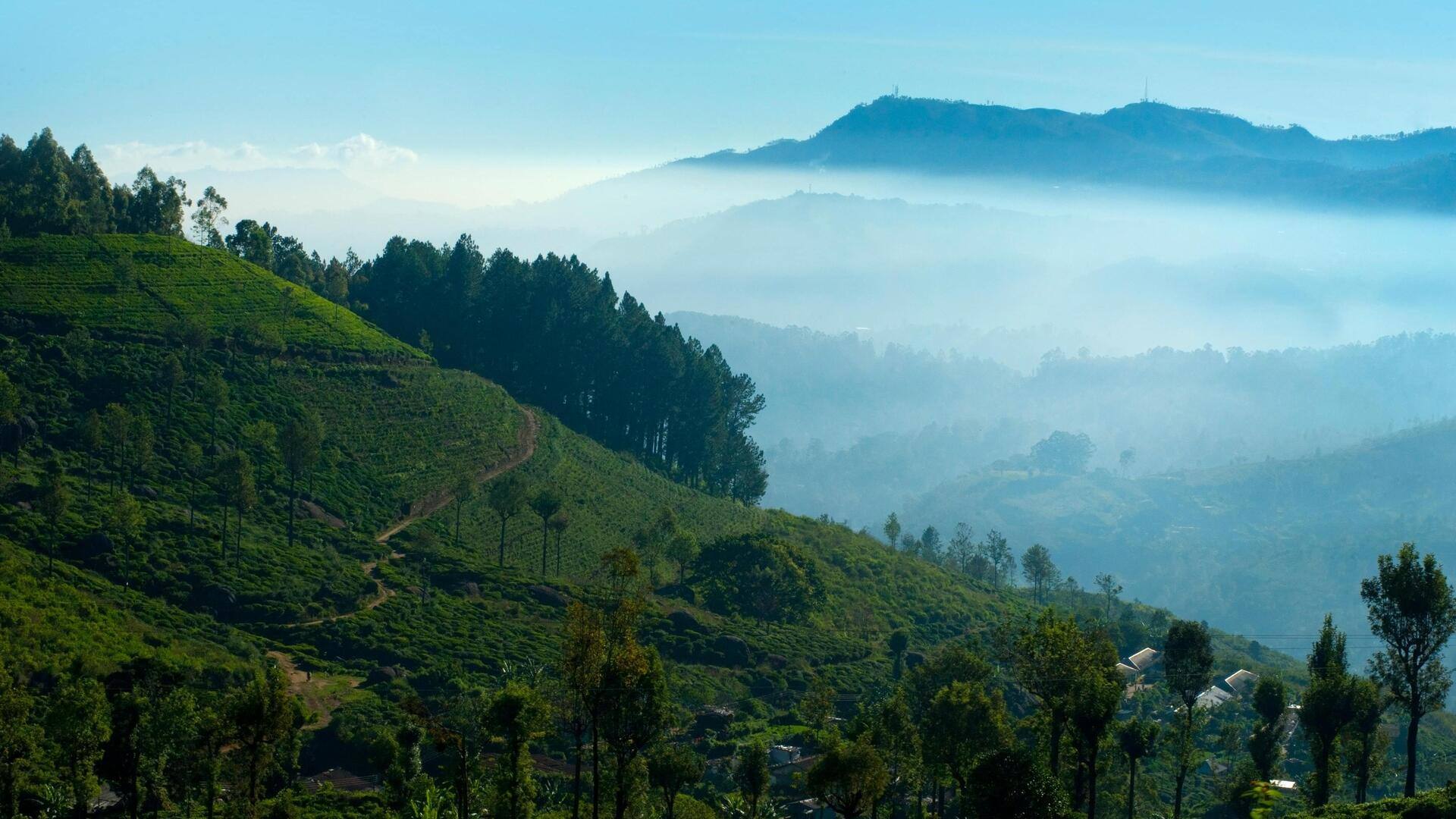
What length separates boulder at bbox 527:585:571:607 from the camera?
59.1m

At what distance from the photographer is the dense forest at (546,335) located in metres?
88.0

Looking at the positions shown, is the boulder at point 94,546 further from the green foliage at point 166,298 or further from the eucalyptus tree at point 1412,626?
the eucalyptus tree at point 1412,626

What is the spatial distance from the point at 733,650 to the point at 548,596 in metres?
9.50

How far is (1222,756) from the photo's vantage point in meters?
60.8

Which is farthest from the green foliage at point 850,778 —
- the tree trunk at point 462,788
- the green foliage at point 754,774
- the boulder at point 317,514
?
the boulder at point 317,514

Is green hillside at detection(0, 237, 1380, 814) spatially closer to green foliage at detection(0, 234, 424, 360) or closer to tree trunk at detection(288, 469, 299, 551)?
green foliage at detection(0, 234, 424, 360)

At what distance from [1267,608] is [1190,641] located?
595 ft

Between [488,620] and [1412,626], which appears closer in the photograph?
[1412,626]

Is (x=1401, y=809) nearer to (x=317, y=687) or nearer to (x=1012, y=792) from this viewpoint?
(x=1012, y=792)

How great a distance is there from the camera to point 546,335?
9275 centimetres

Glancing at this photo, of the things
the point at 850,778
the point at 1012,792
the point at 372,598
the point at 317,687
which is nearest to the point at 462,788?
the point at 850,778

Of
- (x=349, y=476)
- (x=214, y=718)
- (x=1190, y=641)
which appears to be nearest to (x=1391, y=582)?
(x=1190, y=641)

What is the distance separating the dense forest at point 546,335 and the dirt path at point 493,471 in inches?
271

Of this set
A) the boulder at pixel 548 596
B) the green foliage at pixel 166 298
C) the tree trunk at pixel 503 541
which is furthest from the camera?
the green foliage at pixel 166 298
